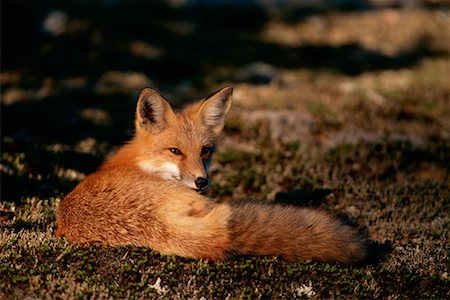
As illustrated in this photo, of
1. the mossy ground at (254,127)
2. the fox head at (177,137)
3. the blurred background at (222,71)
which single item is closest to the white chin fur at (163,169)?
the fox head at (177,137)

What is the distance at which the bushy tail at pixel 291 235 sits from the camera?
4.92 meters

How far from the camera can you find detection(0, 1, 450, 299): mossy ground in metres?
5.10

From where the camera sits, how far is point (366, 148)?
33.4 ft

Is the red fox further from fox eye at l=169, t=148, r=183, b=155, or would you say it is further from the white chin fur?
fox eye at l=169, t=148, r=183, b=155

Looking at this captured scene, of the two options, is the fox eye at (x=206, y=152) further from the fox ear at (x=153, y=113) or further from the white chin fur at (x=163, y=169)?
the fox ear at (x=153, y=113)

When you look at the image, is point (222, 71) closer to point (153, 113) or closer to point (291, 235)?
point (153, 113)

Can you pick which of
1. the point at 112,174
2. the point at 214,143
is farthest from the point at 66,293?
the point at 214,143

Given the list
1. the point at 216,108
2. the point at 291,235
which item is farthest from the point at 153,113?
the point at 291,235

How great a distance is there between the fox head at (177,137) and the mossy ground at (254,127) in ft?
3.61

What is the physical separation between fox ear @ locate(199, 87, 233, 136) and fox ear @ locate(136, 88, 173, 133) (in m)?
0.49

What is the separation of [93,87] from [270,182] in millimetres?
8337

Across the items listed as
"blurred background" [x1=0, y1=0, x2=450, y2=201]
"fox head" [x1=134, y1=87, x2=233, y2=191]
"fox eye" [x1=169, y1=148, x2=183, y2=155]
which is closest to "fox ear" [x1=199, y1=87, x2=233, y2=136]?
"fox head" [x1=134, y1=87, x2=233, y2=191]

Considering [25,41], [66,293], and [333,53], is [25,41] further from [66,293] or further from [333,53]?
[66,293]

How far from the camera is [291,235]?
501 centimetres
